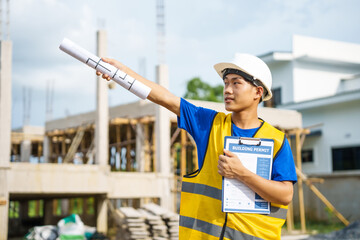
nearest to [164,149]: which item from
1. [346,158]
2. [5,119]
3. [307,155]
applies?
[5,119]

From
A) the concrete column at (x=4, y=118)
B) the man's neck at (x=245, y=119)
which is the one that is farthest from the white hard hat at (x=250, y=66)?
the concrete column at (x=4, y=118)

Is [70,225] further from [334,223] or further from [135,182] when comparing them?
[334,223]

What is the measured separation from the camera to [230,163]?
2111 mm

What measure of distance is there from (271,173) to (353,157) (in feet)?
58.9

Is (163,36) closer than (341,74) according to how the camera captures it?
Yes

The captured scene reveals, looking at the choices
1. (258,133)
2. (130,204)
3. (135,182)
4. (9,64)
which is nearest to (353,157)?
(130,204)

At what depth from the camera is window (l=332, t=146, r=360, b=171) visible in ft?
61.5

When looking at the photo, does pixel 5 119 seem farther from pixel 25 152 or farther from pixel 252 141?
pixel 25 152

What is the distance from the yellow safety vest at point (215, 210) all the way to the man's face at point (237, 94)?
10cm

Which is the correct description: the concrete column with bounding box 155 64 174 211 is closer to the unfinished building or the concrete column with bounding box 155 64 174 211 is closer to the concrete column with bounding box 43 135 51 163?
the unfinished building

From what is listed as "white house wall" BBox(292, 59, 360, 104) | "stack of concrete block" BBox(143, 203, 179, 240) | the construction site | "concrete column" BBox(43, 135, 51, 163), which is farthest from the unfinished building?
Result: "white house wall" BBox(292, 59, 360, 104)

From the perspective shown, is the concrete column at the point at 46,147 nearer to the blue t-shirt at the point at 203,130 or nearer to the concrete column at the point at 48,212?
the concrete column at the point at 48,212

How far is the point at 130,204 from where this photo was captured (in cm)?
1678

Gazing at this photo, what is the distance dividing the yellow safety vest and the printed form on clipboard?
43 mm
